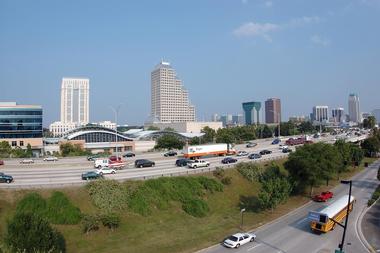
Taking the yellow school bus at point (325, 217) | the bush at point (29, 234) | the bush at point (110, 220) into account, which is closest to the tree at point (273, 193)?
the yellow school bus at point (325, 217)

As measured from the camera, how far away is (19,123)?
127812mm

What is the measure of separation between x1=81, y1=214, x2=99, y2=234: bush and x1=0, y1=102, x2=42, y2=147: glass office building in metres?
104

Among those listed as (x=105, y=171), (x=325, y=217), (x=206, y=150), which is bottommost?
(x=325, y=217)

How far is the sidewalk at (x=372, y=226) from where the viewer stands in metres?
34.7

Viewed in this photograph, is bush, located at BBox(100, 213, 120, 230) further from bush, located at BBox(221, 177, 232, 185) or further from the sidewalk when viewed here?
the sidewalk

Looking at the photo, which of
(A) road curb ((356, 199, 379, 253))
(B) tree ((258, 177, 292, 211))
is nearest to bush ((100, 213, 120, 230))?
(B) tree ((258, 177, 292, 211))

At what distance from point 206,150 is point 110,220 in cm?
Result: 3870

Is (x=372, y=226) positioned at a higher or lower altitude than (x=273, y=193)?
lower

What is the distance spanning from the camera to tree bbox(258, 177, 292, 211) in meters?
44.3

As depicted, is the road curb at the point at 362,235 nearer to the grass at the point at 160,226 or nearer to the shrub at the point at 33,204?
the grass at the point at 160,226

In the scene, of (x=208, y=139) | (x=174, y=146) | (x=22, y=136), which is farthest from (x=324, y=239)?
(x=22, y=136)

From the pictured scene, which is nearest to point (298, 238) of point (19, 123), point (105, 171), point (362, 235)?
point (362, 235)

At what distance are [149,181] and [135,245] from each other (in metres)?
13.0

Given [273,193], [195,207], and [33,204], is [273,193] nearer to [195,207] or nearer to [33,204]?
[195,207]
